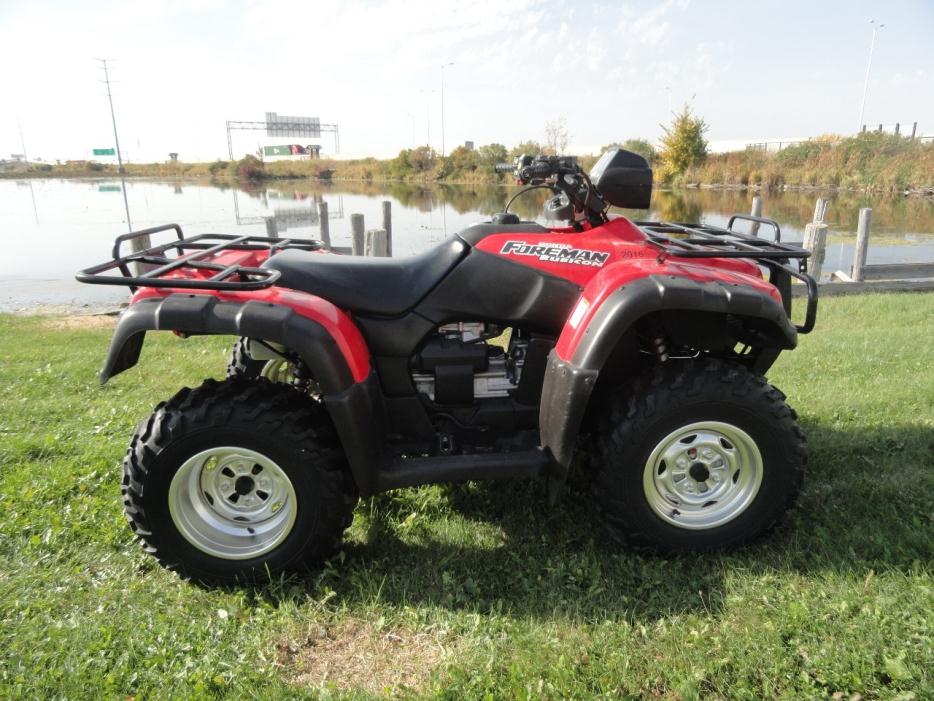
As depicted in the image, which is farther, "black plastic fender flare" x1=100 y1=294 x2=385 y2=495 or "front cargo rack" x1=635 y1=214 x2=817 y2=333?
"front cargo rack" x1=635 y1=214 x2=817 y2=333

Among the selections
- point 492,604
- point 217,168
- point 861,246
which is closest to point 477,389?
point 492,604

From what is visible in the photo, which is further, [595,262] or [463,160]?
[463,160]

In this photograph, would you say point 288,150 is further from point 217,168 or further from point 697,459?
point 697,459

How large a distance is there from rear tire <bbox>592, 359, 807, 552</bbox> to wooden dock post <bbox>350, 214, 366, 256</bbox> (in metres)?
7.01

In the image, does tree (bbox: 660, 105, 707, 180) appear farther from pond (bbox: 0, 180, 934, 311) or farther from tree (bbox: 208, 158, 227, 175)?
tree (bbox: 208, 158, 227, 175)

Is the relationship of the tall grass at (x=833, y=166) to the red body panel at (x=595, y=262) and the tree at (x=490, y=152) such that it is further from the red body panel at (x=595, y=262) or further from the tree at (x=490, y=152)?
the red body panel at (x=595, y=262)

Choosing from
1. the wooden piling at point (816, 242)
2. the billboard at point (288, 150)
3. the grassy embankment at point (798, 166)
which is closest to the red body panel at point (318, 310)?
the wooden piling at point (816, 242)

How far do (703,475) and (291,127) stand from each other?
71.1m

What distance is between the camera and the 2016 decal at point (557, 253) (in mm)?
2814

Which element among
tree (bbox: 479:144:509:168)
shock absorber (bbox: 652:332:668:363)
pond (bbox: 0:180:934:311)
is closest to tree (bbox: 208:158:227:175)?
pond (bbox: 0:180:934:311)

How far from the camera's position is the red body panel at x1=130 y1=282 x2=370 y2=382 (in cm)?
256

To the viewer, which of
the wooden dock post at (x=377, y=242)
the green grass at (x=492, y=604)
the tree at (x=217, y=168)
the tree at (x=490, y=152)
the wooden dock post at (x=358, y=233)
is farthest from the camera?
the tree at (x=217, y=168)

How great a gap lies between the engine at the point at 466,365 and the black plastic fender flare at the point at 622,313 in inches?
16.6

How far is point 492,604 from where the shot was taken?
8.37 feet
